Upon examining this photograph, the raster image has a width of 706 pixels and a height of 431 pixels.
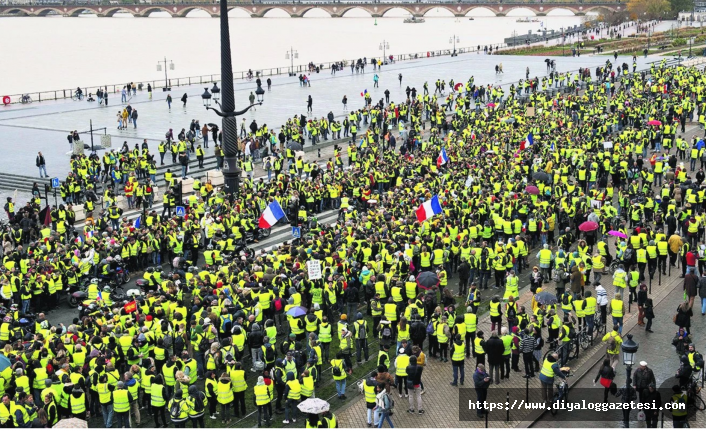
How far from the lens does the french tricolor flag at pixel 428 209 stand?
27.8 meters

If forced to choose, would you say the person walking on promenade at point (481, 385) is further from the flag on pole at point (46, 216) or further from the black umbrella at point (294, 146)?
the black umbrella at point (294, 146)

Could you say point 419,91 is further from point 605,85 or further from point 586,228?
point 586,228

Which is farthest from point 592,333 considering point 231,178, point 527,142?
point 527,142

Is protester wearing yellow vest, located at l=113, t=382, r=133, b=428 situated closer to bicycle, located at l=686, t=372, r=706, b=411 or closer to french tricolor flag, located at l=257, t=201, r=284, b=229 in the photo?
bicycle, located at l=686, t=372, r=706, b=411

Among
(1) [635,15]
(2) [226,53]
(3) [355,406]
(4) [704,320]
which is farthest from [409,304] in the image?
(1) [635,15]

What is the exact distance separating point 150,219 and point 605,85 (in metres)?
41.3

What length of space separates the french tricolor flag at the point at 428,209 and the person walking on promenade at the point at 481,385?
1095 centimetres

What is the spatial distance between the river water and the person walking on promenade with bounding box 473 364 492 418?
70792mm

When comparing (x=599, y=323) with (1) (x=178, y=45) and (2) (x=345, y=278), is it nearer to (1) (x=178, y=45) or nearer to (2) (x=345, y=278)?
(2) (x=345, y=278)

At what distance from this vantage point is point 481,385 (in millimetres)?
16766

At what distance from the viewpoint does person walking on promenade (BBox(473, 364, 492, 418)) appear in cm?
1669

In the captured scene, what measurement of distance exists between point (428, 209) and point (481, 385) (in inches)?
455

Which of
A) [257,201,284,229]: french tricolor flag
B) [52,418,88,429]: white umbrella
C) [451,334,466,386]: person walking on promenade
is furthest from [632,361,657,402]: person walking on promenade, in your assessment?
[257,201,284,229]: french tricolor flag

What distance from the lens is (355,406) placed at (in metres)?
18.0
